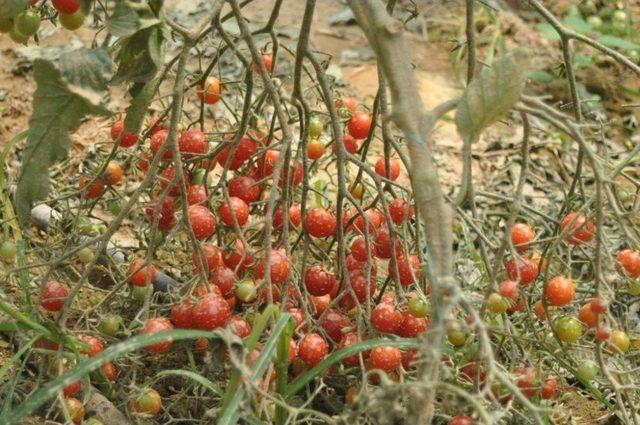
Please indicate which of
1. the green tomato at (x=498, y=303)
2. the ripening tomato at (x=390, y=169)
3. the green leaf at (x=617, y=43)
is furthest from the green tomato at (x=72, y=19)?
the green leaf at (x=617, y=43)

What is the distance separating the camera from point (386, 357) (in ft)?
5.27

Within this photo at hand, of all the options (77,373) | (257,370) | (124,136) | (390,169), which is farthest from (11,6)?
(390,169)

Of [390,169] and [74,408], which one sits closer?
[74,408]

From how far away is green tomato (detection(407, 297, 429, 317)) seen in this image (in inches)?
63.9

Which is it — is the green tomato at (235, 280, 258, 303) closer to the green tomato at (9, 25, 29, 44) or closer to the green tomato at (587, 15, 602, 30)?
the green tomato at (9, 25, 29, 44)

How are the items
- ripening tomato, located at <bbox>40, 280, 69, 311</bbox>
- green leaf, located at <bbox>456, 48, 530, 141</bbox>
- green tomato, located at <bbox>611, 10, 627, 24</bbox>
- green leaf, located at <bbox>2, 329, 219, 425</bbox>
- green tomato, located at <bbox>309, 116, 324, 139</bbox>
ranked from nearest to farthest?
green leaf, located at <bbox>456, 48, 530, 141</bbox>, green leaf, located at <bbox>2, 329, 219, 425</bbox>, ripening tomato, located at <bbox>40, 280, 69, 311</bbox>, green tomato, located at <bbox>309, 116, 324, 139</bbox>, green tomato, located at <bbox>611, 10, 627, 24</bbox>

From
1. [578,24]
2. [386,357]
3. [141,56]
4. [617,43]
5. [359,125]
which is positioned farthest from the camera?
[578,24]

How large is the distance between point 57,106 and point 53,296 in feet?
1.31

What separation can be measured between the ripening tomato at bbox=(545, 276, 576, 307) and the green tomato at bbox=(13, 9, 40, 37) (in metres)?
0.99

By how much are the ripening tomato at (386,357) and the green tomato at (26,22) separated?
80 centimetres

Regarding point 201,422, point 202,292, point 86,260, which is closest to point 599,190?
point 202,292

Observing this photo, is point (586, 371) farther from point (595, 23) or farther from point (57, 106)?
point (595, 23)

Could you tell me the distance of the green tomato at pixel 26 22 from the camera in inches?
63.9

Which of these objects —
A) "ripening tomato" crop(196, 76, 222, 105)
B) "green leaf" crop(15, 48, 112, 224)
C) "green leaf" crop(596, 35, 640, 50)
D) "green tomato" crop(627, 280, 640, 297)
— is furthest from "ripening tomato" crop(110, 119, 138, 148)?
"green leaf" crop(596, 35, 640, 50)
